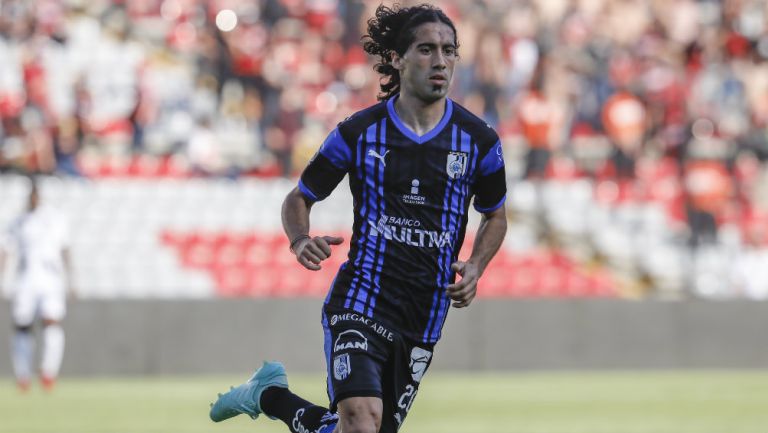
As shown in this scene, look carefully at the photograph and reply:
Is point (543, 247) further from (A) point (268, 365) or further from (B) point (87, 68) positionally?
(A) point (268, 365)

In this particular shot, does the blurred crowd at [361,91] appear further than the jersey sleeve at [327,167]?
Yes

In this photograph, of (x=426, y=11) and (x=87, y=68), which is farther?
(x=87, y=68)

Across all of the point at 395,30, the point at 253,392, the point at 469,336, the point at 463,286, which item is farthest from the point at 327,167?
the point at 469,336

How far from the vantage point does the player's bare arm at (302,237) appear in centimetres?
620

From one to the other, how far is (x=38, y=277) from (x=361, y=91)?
5.97 meters

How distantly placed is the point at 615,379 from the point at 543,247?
8.11 ft

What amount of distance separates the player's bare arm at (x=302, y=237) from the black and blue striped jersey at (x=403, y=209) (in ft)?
0.68

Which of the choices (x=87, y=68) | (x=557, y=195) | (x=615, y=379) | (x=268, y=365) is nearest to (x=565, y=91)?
(x=557, y=195)

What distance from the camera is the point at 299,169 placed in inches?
773

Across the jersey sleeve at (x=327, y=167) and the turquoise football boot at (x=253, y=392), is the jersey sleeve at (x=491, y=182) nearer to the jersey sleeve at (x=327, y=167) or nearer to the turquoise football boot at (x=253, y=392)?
the jersey sleeve at (x=327, y=167)

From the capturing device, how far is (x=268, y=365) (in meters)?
7.48

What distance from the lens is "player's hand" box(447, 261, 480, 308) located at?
6.16 m

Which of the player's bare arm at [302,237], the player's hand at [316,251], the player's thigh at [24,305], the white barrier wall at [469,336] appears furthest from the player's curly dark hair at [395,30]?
the white barrier wall at [469,336]

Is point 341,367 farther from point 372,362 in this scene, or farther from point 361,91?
point 361,91
